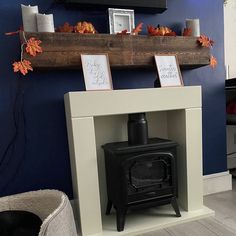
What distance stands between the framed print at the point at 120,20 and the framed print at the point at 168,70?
31 centimetres

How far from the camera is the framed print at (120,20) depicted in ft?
5.37

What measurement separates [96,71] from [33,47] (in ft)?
1.33

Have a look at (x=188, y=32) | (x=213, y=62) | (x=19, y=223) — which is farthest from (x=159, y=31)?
(x=19, y=223)

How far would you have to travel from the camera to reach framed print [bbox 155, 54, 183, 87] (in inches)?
64.8

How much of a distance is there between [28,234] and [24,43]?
1.12m

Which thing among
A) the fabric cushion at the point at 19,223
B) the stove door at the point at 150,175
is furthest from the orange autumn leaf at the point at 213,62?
the fabric cushion at the point at 19,223

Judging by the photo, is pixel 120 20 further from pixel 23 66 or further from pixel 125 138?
pixel 125 138

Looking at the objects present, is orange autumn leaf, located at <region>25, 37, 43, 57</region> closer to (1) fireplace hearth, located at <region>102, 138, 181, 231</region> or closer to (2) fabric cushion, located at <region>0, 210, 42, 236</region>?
(1) fireplace hearth, located at <region>102, 138, 181, 231</region>

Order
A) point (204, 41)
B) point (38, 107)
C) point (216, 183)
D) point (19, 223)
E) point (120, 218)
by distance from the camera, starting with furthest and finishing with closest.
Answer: point (216, 183), point (204, 41), point (38, 107), point (120, 218), point (19, 223)

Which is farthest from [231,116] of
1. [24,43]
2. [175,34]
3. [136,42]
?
[24,43]

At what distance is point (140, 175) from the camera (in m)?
1.57

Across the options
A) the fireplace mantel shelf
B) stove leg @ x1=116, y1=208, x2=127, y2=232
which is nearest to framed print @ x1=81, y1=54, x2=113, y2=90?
the fireplace mantel shelf

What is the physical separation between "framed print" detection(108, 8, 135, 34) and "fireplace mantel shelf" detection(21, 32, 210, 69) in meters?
0.10

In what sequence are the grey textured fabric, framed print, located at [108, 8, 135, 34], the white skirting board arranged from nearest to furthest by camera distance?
1. the grey textured fabric
2. framed print, located at [108, 8, 135, 34]
3. the white skirting board
